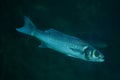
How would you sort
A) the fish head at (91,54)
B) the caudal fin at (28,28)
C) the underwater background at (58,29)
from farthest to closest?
the underwater background at (58,29) → the caudal fin at (28,28) → the fish head at (91,54)

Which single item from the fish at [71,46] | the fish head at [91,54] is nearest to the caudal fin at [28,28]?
the fish at [71,46]

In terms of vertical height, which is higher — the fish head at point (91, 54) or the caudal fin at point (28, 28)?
the caudal fin at point (28, 28)

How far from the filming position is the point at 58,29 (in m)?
8.64

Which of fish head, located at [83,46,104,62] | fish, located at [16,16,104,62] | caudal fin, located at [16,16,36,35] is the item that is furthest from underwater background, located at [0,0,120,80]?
fish head, located at [83,46,104,62]

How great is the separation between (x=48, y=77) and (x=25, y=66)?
0.95 metres

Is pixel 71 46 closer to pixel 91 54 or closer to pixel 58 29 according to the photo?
pixel 91 54

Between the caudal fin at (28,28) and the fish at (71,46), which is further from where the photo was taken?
the caudal fin at (28,28)

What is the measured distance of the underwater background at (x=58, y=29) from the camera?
848 cm

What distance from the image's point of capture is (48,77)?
870cm

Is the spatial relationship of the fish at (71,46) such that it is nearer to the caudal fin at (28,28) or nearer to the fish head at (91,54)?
the fish head at (91,54)

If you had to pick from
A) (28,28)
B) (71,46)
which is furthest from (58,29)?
(71,46)

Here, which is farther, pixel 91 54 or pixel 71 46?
pixel 71 46

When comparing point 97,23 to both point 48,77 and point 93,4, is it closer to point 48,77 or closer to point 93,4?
point 93,4

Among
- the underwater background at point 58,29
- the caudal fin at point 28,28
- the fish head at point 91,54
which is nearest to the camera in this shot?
the fish head at point 91,54
